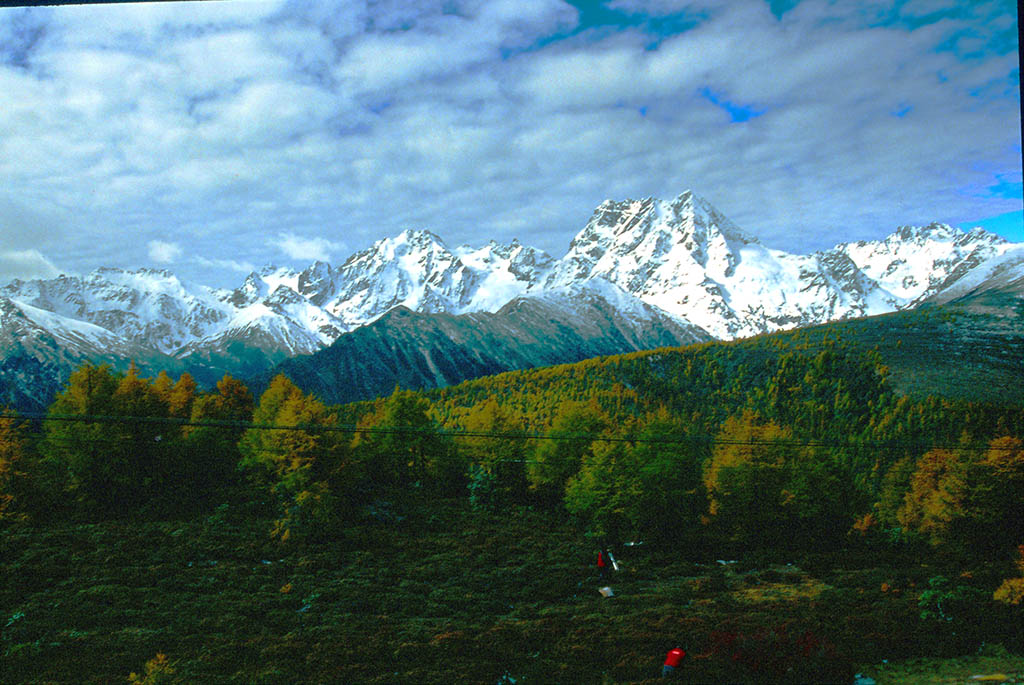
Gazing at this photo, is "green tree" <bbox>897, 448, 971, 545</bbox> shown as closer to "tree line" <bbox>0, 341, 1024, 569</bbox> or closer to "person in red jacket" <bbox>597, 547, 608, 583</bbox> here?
"tree line" <bbox>0, 341, 1024, 569</bbox>

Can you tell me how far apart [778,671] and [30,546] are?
2744cm

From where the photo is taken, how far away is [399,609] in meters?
21.7

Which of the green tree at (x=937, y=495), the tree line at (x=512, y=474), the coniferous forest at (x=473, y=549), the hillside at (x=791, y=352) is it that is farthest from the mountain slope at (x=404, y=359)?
the green tree at (x=937, y=495)

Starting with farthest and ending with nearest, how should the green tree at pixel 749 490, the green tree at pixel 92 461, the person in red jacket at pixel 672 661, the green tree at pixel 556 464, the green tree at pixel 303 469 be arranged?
the green tree at pixel 556 464
the green tree at pixel 749 490
the green tree at pixel 92 461
the green tree at pixel 303 469
the person in red jacket at pixel 672 661

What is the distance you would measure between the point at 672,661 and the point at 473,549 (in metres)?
12.2

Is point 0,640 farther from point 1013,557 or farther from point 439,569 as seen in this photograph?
point 1013,557

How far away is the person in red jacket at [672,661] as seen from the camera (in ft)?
56.6

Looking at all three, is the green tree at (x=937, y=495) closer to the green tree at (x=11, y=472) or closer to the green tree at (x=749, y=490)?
the green tree at (x=749, y=490)

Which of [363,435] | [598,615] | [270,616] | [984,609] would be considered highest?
[363,435]

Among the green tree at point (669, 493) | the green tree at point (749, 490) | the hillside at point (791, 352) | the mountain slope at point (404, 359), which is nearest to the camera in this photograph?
the green tree at point (749, 490)

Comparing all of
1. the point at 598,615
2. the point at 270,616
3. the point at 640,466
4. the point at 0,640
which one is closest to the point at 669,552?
the point at 640,466

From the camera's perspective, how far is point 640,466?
30.4m

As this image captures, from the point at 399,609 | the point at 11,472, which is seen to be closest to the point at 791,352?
the point at 399,609

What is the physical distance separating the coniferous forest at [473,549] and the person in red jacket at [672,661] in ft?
1.08
